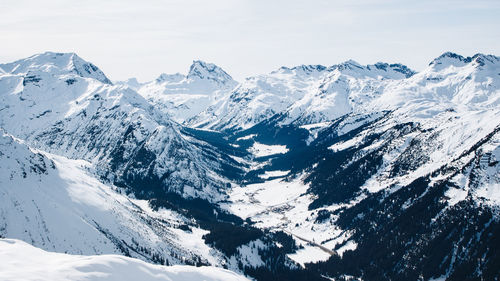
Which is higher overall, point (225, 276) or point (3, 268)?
point (3, 268)

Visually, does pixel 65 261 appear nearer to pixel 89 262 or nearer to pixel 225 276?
pixel 89 262

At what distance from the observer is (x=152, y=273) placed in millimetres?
133750

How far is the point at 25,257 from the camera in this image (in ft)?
434

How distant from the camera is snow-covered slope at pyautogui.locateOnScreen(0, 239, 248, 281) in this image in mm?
116206

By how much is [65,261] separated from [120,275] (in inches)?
688

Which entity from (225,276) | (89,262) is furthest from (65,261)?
(225,276)

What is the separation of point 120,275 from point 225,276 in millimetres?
40505

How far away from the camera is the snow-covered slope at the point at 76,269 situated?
4575 inches

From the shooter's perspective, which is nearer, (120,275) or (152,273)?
(120,275)

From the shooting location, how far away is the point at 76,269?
121 meters

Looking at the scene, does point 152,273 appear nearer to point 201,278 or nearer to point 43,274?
point 201,278

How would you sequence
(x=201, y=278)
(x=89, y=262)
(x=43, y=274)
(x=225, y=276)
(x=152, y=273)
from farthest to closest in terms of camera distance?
(x=225, y=276) → (x=201, y=278) → (x=152, y=273) → (x=89, y=262) → (x=43, y=274)

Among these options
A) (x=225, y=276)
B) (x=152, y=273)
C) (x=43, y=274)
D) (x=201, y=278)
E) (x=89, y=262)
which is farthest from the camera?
(x=225, y=276)

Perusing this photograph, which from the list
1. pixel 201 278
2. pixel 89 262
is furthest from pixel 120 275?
pixel 201 278
